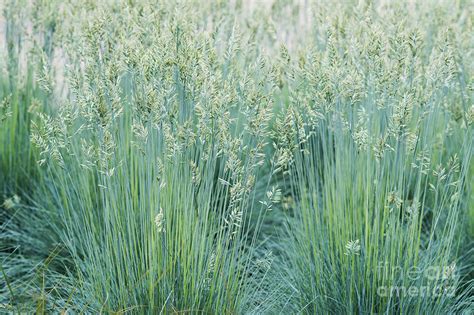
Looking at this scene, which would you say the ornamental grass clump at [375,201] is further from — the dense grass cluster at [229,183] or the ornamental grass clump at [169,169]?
the ornamental grass clump at [169,169]

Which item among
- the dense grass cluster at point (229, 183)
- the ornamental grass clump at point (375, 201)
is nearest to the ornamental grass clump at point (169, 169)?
the dense grass cluster at point (229, 183)

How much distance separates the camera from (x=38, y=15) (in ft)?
18.3

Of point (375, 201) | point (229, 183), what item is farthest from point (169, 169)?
point (375, 201)

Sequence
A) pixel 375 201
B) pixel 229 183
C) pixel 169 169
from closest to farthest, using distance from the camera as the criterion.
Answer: pixel 229 183, pixel 169 169, pixel 375 201

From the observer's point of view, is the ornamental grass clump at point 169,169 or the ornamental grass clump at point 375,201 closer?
the ornamental grass clump at point 169,169

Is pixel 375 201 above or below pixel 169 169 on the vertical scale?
below

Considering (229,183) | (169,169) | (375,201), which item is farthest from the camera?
(375,201)

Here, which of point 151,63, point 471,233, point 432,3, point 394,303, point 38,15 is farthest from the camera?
point 432,3

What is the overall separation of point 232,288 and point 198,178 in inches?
21.7

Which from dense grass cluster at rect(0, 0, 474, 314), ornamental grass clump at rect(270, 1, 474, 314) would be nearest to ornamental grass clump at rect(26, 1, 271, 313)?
dense grass cluster at rect(0, 0, 474, 314)

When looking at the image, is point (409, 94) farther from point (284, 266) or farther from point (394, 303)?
point (284, 266)

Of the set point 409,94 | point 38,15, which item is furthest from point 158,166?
point 38,15

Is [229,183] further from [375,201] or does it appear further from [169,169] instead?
[375,201]

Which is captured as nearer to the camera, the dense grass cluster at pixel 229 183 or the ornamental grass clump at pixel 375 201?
the dense grass cluster at pixel 229 183
